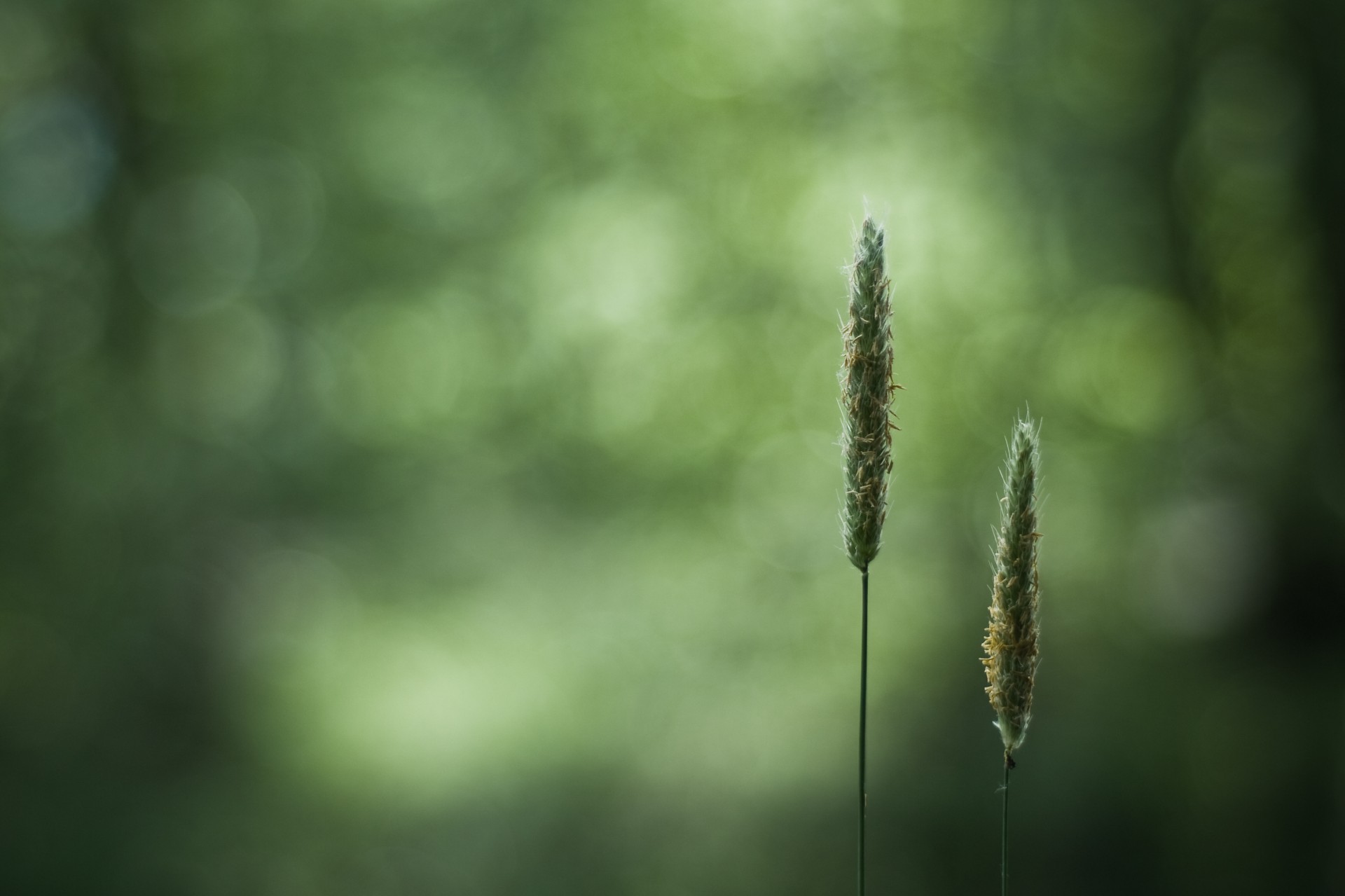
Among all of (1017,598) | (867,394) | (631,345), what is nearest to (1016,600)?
(1017,598)

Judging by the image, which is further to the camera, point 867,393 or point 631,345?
point 631,345

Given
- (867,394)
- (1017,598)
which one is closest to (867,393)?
(867,394)

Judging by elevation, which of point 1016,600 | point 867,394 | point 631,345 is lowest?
point 1016,600

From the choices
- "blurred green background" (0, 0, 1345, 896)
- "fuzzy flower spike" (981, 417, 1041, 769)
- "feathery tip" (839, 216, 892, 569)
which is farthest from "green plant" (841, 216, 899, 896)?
"blurred green background" (0, 0, 1345, 896)

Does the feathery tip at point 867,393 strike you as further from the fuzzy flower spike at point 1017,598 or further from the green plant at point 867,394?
the fuzzy flower spike at point 1017,598

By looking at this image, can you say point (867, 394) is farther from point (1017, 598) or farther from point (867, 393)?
point (1017, 598)

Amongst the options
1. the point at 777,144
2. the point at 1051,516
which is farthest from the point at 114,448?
the point at 1051,516

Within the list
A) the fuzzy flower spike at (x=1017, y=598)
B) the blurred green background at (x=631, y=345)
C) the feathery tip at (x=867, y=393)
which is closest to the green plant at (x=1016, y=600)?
the fuzzy flower spike at (x=1017, y=598)

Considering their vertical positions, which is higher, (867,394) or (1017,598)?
(867,394)
